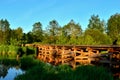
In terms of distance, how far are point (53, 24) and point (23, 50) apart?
147 feet

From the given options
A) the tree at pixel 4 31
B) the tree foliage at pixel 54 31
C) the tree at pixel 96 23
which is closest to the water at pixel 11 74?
A: the tree foliage at pixel 54 31

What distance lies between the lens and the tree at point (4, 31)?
97.5m

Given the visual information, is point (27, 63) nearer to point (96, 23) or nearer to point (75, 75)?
point (75, 75)

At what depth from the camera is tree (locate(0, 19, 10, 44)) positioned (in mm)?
97537

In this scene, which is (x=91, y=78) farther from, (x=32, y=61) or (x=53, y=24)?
(x=53, y=24)

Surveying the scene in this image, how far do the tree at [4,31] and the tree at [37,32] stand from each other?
926 cm

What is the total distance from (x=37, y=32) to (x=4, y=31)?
12.8m

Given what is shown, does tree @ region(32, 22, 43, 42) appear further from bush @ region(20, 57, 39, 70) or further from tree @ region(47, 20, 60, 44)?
bush @ region(20, 57, 39, 70)

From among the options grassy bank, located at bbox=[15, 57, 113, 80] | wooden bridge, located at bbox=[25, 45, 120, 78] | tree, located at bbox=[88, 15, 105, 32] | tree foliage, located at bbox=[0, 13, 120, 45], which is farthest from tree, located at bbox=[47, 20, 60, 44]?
grassy bank, located at bbox=[15, 57, 113, 80]

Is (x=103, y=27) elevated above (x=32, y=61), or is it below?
above

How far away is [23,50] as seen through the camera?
6006cm

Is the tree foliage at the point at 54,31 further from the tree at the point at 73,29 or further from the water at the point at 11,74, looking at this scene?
the water at the point at 11,74

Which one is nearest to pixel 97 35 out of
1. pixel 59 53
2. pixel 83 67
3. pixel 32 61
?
pixel 59 53

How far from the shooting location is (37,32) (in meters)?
101
